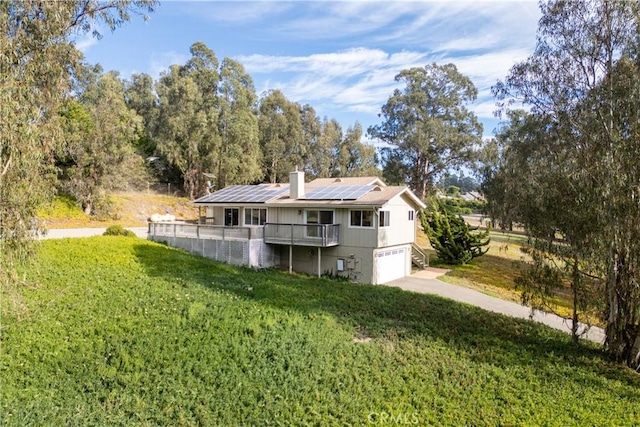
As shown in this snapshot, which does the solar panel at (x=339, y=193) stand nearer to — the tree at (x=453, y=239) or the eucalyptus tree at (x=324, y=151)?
the tree at (x=453, y=239)

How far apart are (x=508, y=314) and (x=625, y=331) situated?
437cm

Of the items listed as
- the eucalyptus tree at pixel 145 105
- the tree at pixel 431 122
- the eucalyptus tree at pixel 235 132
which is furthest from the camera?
the eucalyptus tree at pixel 145 105

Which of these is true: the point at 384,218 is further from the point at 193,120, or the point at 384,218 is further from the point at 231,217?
the point at 193,120

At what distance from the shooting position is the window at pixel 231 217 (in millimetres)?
21712

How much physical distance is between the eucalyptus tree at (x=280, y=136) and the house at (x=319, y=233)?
1907 centimetres

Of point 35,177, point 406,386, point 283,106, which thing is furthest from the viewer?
point 283,106

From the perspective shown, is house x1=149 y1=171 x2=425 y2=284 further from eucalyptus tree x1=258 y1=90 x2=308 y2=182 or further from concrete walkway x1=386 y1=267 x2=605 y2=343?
eucalyptus tree x1=258 y1=90 x2=308 y2=182

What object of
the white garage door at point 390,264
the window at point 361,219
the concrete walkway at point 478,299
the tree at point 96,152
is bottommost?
the concrete walkway at point 478,299

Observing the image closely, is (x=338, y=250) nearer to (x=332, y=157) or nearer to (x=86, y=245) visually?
(x=86, y=245)

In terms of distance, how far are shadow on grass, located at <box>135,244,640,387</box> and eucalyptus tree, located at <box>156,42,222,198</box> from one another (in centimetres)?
1777

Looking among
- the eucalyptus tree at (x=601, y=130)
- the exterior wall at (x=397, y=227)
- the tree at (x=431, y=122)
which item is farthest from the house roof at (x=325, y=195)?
the tree at (x=431, y=122)

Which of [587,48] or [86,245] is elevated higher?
[587,48]

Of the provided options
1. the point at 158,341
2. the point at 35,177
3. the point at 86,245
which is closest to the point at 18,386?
the point at 158,341

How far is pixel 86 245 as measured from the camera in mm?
15516
